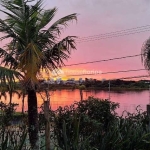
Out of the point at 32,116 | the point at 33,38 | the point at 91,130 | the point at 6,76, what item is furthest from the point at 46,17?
the point at 6,76

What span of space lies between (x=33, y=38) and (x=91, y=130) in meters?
3.30

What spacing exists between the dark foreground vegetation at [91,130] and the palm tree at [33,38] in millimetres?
1469

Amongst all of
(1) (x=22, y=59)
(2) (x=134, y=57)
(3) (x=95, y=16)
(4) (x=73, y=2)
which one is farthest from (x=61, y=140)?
(2) (x=134, y=57)

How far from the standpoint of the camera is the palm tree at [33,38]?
8006mm

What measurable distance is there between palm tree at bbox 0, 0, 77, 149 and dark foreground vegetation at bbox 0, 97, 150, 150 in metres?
1.47

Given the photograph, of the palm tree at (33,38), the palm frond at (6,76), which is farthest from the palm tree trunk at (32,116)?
the palm frond at (6,76)

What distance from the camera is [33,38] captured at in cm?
830

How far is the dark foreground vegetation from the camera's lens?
4.95 m

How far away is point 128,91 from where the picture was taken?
15.9 meters

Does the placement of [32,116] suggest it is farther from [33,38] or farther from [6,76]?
[6,76]

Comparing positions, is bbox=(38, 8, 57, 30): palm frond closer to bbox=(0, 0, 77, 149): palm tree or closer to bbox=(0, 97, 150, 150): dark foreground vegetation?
bbox=(0, 0, 77, 149): palm tree

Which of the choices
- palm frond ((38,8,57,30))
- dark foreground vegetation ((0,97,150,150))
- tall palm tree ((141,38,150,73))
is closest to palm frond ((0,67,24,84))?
dark foreground vegetation ((0,97,150,150))

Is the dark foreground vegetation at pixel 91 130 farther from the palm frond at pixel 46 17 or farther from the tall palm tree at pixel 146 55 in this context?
the palm frond at pixel 46 17

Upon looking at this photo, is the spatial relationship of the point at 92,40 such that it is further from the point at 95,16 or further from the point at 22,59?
the point at 22,59
